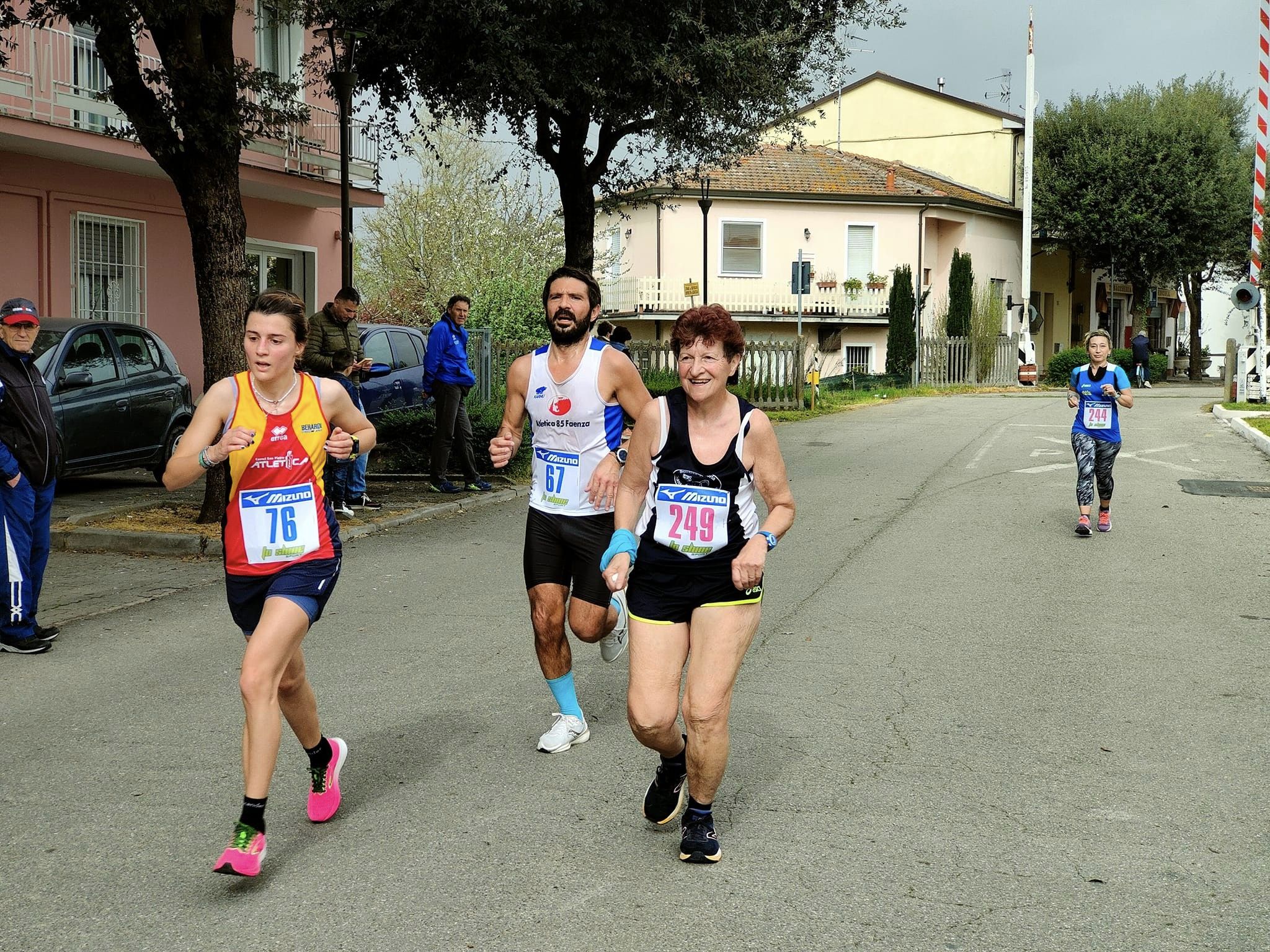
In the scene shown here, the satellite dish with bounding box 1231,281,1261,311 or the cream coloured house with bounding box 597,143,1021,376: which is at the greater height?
the cream coloured house with bounding box 597,143,1021,376

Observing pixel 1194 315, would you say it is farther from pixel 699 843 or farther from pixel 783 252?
pixel 699 843

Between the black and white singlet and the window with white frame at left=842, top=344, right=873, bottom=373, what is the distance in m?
39.0

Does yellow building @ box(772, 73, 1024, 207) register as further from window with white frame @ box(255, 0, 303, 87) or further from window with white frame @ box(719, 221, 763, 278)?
window with white frame @ box(255, 0, 303, 87)

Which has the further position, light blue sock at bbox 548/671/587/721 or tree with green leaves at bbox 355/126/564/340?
tree with green leaves at bbox 355/126/564/340

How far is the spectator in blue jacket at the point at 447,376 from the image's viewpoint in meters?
13.8

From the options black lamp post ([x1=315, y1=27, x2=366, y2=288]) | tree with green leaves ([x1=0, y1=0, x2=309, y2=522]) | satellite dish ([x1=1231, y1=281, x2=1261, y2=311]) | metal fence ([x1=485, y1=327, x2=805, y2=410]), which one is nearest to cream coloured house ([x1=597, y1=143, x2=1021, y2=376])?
metal fence ([x1=485, y1=327, x2=805, y2=410])

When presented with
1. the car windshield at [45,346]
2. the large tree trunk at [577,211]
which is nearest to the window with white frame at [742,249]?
the large tree trunk at [577,211]

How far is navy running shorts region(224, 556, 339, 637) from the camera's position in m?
4.52

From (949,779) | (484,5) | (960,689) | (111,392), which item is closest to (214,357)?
(111,392)

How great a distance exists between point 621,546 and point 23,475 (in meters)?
4.89

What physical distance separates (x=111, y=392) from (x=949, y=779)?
424 inches

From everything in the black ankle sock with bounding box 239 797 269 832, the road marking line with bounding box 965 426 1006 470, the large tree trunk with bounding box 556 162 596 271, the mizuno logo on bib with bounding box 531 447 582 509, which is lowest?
the black ankle sock with bounding box 239 797 269 832

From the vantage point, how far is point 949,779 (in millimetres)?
5277

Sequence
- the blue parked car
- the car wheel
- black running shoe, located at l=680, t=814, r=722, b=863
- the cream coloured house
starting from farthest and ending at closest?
1. the cream coloured house
2. the blue parked car
3. the car wheel
4. black running shoe, located at l=680, t=814, r=722, b=863
